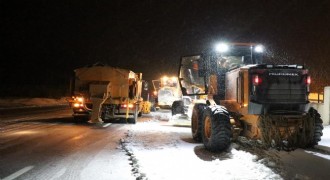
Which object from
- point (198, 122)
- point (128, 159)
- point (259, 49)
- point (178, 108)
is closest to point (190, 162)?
point (128, 159)

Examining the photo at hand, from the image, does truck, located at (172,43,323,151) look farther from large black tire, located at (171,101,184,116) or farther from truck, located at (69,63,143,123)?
large black tire, located at (171,101,184,116)

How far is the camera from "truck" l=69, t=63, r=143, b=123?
21.4m

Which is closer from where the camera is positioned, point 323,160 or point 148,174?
point 148,174

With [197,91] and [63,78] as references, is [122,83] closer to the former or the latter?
[197,91]

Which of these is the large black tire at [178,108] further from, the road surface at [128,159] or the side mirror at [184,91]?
the road surface at [128,159]

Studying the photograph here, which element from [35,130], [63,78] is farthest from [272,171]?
[63,78]

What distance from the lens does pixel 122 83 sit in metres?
22.5

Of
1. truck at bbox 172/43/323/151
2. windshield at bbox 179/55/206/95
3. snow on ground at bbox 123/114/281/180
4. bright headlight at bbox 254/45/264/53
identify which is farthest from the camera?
bright headlight at bbox 254/45/264/53

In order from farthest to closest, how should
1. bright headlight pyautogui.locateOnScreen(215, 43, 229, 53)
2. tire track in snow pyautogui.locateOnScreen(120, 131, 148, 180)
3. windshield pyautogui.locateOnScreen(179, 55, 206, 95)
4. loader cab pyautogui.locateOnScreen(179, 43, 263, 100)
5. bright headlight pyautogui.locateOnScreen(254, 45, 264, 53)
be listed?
1. bright headlight pyautogui.locateOnScreen(254, 45, 264, 53)
2. windshield pyautogui.locateOnScreen(179, 55, 206, 95)
3. bright headlight pyautogui.locateOnScreen(215, 43, 229, 53)
4. loader cab pyautogui.locateOnScreen(179, 43, 263, 100)
5. tire track in snow pyautogui.locateOnScreen(120, 131, 148, 180)

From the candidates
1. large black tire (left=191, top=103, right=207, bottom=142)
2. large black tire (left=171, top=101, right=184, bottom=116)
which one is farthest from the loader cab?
large black tire (left=171, top=101, right=184, bottom=116)

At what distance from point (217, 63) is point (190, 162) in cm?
467

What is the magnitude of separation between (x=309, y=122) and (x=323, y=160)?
128 cm

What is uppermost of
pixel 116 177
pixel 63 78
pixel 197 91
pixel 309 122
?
pixel 63 78

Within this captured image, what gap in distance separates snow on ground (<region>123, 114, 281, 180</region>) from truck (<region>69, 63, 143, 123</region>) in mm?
8297
